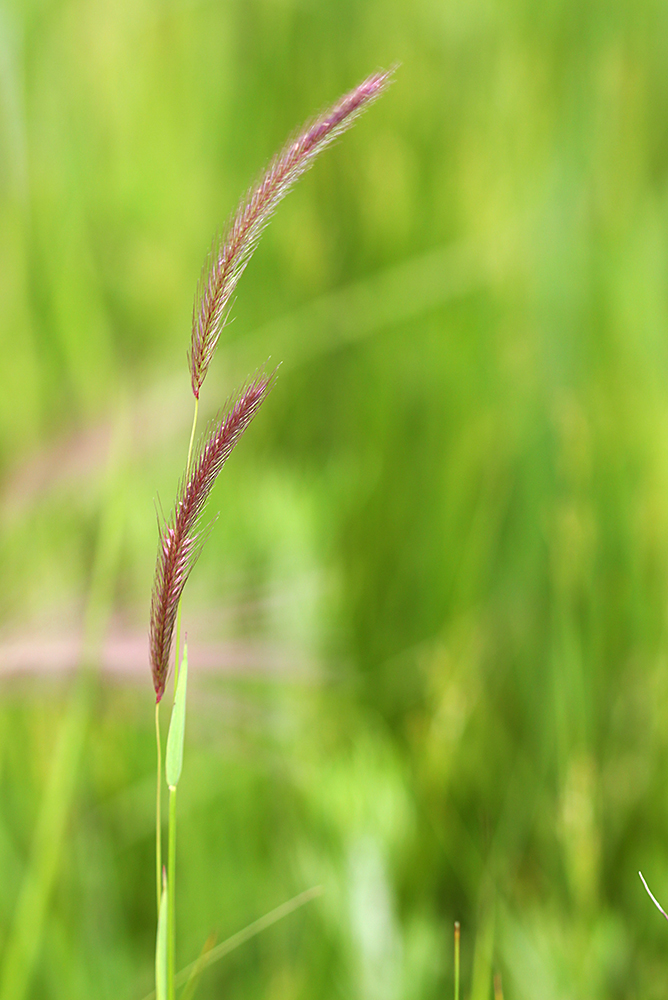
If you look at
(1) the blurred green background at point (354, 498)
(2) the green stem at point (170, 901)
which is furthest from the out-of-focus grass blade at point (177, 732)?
(1) the blurred green background at point (354, 498)

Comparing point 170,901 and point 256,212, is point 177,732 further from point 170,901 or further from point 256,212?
point 256,212

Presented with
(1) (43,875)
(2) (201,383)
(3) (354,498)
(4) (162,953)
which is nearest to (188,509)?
(2) (201,383)

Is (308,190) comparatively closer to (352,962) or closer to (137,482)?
(137,482)

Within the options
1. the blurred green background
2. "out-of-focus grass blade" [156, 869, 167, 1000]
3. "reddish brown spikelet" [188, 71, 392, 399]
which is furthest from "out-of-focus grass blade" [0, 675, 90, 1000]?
"reddish brown spikelet" [188, 71, 392, 399]

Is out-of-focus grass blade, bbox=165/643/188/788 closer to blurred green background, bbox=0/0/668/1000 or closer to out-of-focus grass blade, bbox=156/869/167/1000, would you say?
out-of-focus grass blade, bbox=156/869/167/1000

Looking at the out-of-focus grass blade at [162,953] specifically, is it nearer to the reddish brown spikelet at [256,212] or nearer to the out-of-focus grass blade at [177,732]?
the out-of-focus grass blade at [177,732]

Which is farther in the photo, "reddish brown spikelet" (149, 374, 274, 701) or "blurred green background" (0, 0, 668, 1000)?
"blurred green background" (0, 0, 668, 1000)
